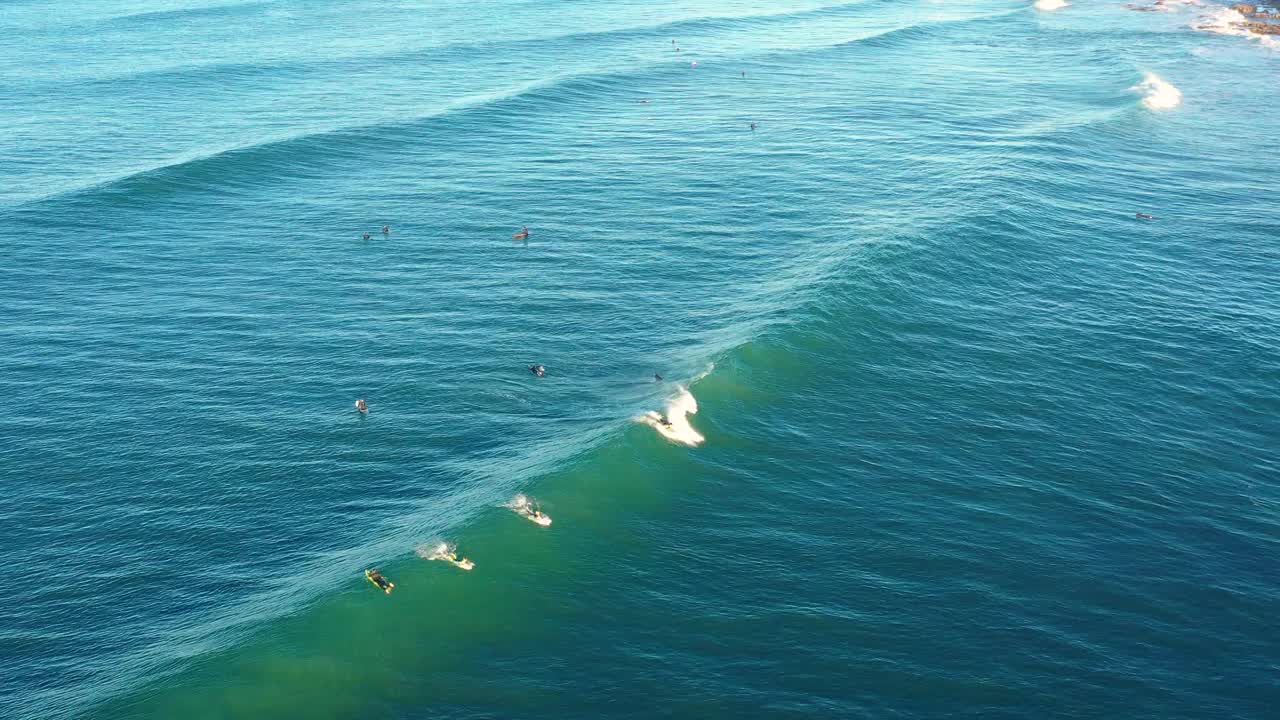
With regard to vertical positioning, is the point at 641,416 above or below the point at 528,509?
above

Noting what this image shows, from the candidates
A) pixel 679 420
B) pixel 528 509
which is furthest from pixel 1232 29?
pixel 528 509

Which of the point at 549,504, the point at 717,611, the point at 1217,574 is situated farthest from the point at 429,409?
the point at 1217,574

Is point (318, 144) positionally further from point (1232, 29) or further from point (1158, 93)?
point (1232, 29)

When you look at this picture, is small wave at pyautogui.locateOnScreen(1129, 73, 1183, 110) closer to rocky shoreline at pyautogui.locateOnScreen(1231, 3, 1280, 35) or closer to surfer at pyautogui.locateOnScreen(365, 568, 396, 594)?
rocky shoreline at pyautogui.locateOnScreen(1231, 3, 1280, 35)

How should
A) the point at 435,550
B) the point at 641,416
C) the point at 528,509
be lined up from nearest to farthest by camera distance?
the point at 435,550, the point at 528,509, the point at 641,416

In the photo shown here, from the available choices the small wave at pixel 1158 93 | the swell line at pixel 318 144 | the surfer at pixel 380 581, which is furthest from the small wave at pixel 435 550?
the small wave at pixel 1158 93

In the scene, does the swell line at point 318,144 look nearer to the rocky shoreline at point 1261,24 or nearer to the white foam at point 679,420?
the white foam at point 679,420
